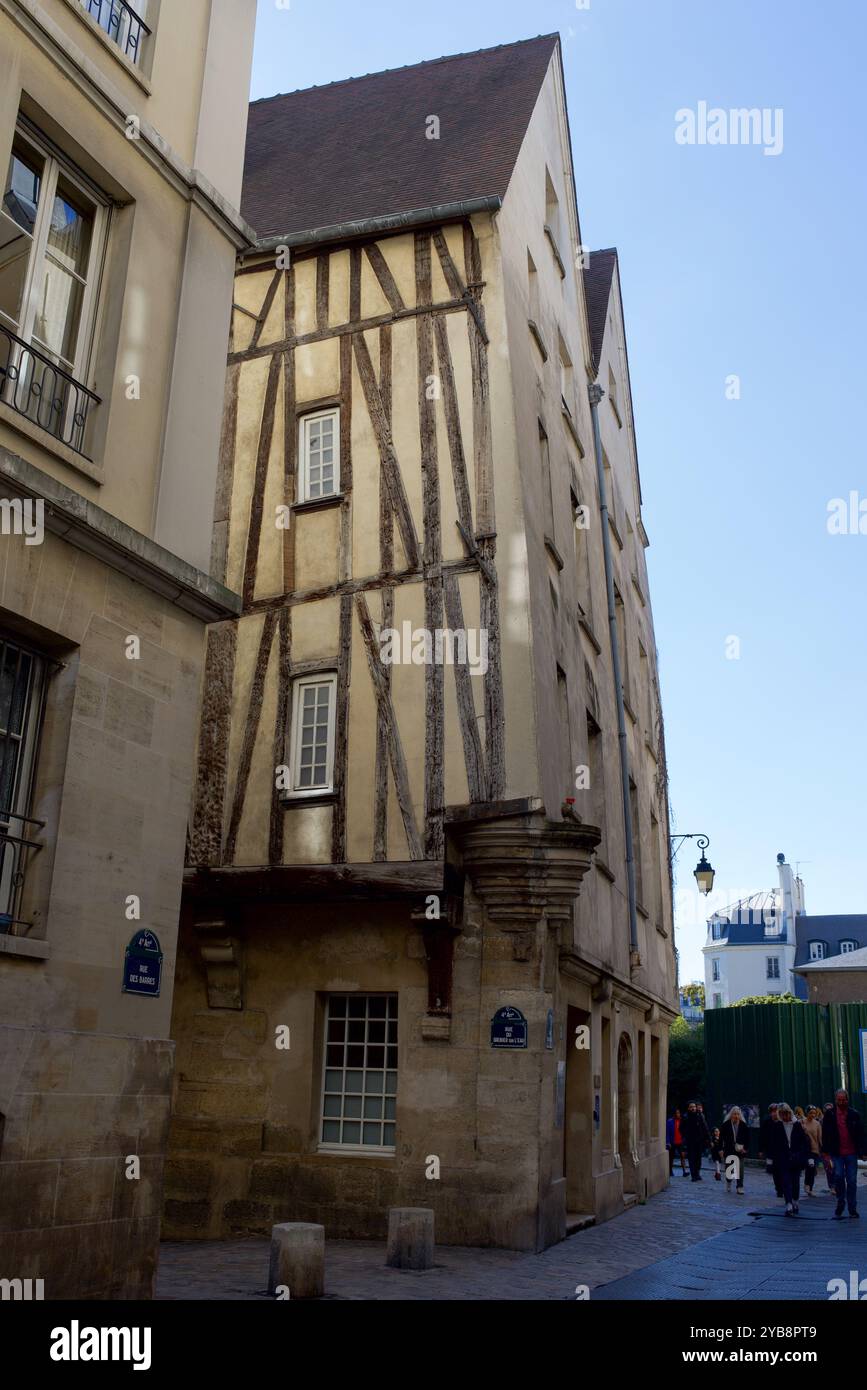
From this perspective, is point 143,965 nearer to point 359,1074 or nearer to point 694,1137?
point 359,1074

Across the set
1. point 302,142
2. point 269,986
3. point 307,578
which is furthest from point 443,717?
point 302,142

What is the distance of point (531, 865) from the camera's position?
35.7 feet

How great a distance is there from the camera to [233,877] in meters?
11.6

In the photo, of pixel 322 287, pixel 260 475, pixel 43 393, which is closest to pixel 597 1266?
pixel 43 393

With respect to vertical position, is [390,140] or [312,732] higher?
[390,140]

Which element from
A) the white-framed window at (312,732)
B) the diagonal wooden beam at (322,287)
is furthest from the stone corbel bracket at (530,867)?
the diagonal wooden beam at (322,287)

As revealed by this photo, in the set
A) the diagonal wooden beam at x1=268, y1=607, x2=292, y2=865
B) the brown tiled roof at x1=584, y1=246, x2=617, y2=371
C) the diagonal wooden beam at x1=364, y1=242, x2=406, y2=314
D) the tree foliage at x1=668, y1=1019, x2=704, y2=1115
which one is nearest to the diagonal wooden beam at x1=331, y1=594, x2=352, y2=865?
the diagonal wooden beam at x1=268, y1=607, x2=292, y2=865

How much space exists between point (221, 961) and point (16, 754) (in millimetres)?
5961

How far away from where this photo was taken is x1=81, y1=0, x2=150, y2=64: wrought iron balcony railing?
24.4ft

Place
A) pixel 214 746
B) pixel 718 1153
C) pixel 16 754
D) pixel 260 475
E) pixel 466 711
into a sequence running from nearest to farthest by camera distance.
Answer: pixel 16 754, pixel 466 711, pixel 214 746, pixel 260 475, pixel 718 1153

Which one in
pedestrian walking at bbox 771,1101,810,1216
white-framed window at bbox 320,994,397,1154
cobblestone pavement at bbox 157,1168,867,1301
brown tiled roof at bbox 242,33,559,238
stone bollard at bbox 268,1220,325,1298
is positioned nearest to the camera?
stone bollard at bbox 268,1220,325,1298

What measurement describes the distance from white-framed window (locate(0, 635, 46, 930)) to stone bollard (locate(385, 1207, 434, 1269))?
13.6ft

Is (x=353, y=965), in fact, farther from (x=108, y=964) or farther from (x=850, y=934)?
(x=850, y=934)

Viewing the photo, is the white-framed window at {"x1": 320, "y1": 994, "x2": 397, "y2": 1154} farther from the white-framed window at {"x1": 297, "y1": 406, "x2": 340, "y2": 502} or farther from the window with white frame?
the window with white frame
